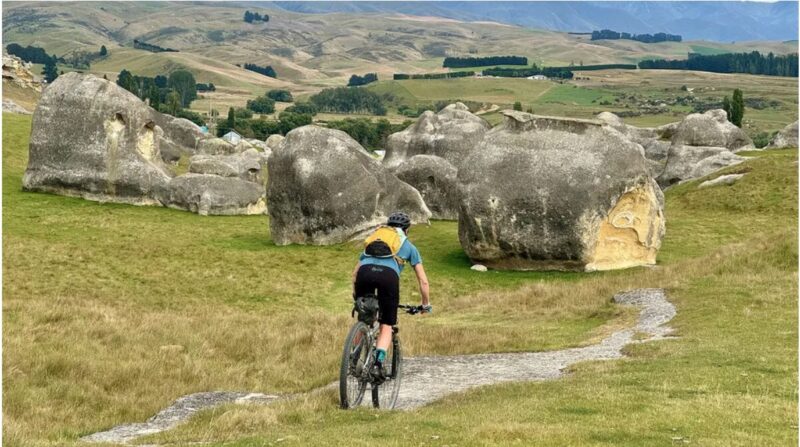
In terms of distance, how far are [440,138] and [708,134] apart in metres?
24.5

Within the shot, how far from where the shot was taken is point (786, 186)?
51781 millimetres

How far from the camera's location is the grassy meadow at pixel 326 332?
519 inches

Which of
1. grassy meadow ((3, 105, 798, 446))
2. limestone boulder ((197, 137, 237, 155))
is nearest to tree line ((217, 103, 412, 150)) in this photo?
limestone boulder ((197, 137, 237, 155))

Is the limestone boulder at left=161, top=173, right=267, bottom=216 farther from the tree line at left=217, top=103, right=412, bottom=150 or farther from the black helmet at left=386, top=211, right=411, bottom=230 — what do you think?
the tree line at left=217, top=103, right=412, bottom=150

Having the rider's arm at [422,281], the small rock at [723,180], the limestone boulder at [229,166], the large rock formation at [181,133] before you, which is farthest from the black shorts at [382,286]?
the large rock formation at [181,133]

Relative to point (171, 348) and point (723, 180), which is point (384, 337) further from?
point (723, 180)

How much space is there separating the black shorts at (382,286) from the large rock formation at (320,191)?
2609 centimetres

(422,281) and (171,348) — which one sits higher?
(422,281)

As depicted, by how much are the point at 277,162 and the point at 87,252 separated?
9.87m

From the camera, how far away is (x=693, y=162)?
68438 millimetres

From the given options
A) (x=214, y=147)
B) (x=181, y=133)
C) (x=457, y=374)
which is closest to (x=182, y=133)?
(x=181, y=133)

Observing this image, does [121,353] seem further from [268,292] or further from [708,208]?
[708,208]

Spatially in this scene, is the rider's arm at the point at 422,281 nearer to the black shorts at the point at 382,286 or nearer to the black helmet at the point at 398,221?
the black shorts at the point at 382,286

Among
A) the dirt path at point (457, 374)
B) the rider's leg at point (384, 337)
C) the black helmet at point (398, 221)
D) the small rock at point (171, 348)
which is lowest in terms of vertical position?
the small rock at point (171, 348)
